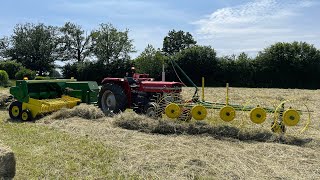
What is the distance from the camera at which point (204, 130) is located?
8.31 meters

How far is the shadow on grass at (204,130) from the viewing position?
7.60m

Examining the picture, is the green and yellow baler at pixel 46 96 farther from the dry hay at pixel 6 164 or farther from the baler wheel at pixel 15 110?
the dry hay at pixel 6 164

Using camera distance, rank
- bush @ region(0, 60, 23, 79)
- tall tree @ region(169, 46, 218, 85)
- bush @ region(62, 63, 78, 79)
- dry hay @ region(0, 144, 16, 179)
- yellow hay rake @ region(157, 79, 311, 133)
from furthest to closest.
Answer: bush @ region(62, 63, 78, 79) < bush @ region(0, 60, 23, 79) < tall tree @ region(169, 46, 218, 85) < yellow hay rake @ region(157, 79, 311, 133) < dry hay @ region(0, 144, 16, 179)

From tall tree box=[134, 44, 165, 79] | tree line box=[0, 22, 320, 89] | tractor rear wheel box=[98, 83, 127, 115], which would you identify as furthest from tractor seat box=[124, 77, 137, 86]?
tall tree box=[134, 44, 165, 79]

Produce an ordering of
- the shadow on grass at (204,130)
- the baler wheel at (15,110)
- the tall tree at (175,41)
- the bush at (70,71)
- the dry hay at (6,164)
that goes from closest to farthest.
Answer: the dry hay at (6,164)
the shadow on grass at (204,130)
the baler wheel at (15,110)
the bush at (70,71)
the tall tree at (175,41)

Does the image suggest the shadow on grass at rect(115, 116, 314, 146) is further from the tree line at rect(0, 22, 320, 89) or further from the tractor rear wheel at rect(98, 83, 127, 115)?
the tree line at rect(0, 22, 320, 89)

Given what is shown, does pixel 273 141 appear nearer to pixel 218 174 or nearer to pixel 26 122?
pixel 218 174

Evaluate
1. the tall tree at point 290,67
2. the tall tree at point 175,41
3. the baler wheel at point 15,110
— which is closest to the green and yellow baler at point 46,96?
the baler wheel at point 15,110

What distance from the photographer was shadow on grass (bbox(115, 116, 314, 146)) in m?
7.60

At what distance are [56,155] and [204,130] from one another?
3.26m

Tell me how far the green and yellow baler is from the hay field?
0.93 m

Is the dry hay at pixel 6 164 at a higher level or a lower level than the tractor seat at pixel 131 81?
lower

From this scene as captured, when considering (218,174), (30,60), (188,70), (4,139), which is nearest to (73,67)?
(30,60)

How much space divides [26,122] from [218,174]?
21.7 ft
